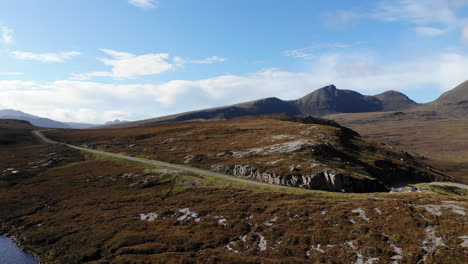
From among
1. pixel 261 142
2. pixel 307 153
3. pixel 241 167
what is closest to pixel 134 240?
pixel 241 167

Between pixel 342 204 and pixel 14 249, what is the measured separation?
54.1 m

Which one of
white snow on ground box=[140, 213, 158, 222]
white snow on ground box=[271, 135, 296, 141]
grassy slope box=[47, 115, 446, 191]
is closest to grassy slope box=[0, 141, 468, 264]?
white snow on ground box=[140, 213, 158, 222]

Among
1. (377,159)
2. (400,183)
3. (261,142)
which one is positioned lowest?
Result: (400,183)

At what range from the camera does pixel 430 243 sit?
3047 cm

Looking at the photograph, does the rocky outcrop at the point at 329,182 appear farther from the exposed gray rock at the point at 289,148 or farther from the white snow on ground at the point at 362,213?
the white snow on ground at the point at 362,213

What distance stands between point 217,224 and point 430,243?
94.9 feet

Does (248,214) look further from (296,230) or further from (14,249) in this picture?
(14,249)

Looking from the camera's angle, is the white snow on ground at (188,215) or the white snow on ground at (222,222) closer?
the white snow on ground at (222,222)

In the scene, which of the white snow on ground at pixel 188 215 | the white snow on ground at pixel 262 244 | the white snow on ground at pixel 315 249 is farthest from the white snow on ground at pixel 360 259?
the white snow on ground at pixel 188 215

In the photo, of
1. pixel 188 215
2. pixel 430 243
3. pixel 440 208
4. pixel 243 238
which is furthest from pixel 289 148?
pixel 430 243

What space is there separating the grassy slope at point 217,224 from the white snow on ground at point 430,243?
0.23m

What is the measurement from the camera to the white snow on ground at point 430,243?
29.0 meters

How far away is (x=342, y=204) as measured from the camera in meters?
45.1

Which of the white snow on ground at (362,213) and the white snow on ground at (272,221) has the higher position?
the white snow on ground at (362,213)
